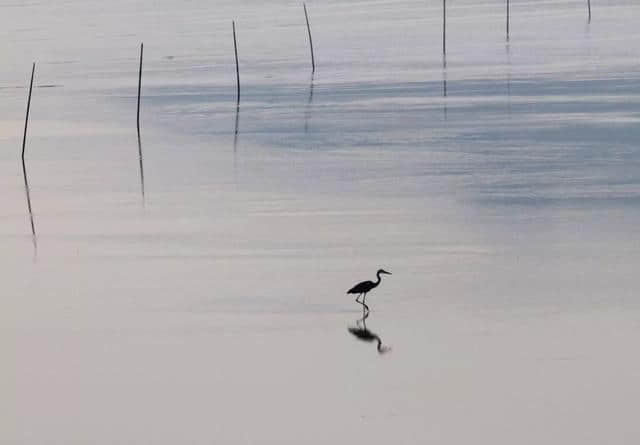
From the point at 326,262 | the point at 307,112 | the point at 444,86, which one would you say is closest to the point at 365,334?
the point at 326,262

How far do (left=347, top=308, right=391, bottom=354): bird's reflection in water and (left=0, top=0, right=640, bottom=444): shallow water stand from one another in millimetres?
66

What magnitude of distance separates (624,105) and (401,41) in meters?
25.7

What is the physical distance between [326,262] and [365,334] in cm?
375

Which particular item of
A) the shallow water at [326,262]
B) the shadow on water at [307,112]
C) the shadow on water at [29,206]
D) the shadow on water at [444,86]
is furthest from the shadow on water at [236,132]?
the shadow on water at [444,86]

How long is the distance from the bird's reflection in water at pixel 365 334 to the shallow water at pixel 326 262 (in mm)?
66

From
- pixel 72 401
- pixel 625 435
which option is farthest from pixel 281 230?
pixel 625 435

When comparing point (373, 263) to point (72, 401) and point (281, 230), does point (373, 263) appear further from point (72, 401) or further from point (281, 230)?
point (72, 401)

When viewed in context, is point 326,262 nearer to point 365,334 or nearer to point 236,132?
point 365,334

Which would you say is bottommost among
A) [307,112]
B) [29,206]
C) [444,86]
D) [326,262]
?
[444,86]

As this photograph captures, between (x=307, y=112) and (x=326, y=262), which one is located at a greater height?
(x=326, y=262)

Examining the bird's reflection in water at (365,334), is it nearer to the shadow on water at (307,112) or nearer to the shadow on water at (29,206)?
the shadow on water at (29,206)

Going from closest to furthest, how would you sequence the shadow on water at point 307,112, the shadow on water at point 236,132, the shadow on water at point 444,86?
the shadow on water at point 236,132 < the shadow on water at point 307,112 < the shadow on water at point 444,86

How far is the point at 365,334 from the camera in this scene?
15.1 metres

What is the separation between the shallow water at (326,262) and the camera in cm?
1277
